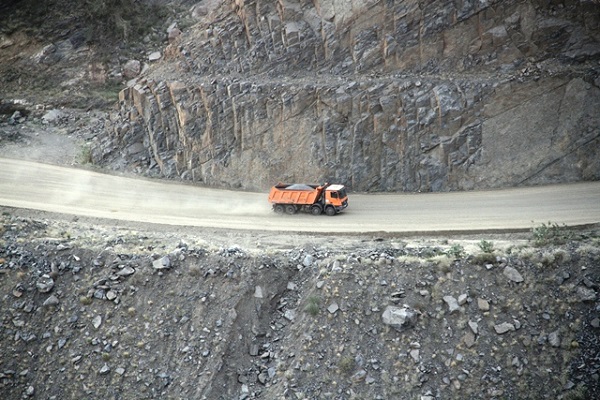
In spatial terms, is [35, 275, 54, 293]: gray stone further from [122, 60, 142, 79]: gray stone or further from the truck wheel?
[122, 60, 142, 79]: gray stone

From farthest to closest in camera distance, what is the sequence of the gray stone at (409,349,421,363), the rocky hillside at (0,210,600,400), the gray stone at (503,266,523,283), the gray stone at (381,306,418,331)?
1. the gray stone at (503,266,523,283)
2. the gray stone at (381,306,418,331)
3. the gray stone at (409,349,421,363)
4. the rocky hillside at (0,210,600,400)

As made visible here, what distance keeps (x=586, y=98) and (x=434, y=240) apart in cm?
1135

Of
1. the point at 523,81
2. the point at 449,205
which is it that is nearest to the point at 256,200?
the point at 449,205

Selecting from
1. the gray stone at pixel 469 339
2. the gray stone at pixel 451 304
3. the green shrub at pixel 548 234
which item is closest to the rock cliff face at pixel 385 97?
the green shrub at pixel 548 234

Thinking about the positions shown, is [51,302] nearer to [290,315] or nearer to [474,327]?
[290,315]

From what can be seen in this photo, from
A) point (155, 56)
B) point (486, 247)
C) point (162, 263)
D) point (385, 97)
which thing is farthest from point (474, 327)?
point (155, 56)

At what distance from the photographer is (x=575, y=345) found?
18172 millimetres

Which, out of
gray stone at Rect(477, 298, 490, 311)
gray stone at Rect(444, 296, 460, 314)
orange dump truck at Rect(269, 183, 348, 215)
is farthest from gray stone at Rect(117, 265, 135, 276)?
gray stone at Rect(477, 298, 490, 311)

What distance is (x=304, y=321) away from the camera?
19875 mm

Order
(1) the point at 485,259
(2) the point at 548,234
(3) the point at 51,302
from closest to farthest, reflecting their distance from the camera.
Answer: (1) the point at 485,259
(3) the point at 51,302
(2) the point at 548,234

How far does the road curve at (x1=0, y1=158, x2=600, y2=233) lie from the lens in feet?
83.1

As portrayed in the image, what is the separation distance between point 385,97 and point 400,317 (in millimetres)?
13389

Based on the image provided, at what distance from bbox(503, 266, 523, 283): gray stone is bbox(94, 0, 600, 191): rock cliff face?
9454mm

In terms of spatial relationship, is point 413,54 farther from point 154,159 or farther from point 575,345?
point 575,345
